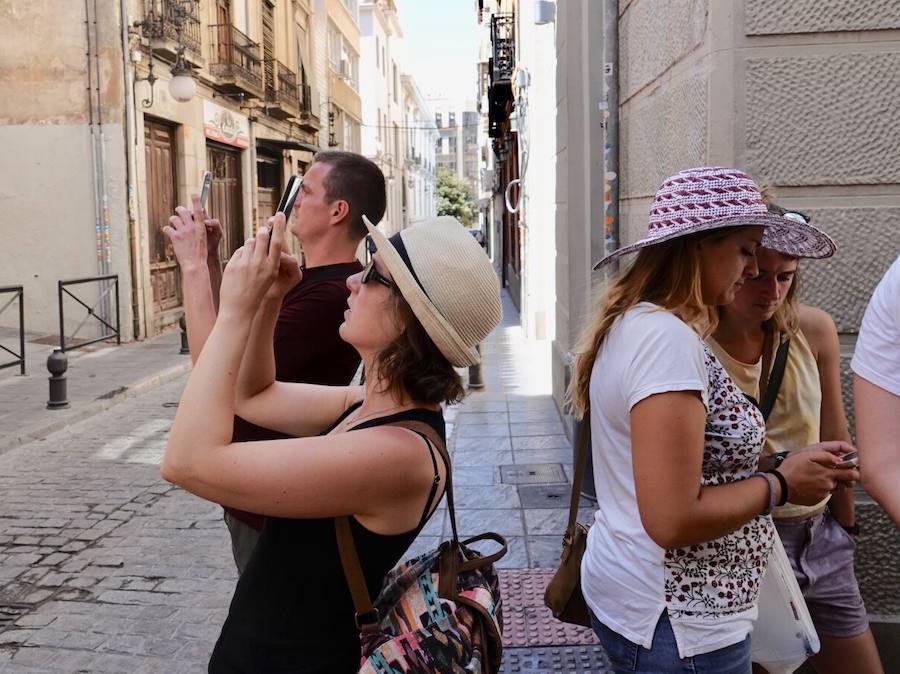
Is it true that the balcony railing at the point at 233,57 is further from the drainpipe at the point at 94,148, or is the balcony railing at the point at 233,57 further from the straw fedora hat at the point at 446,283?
the straw fedora hat at the point at 446,283

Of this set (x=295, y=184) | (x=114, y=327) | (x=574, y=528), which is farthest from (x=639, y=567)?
(x=114, y=327)

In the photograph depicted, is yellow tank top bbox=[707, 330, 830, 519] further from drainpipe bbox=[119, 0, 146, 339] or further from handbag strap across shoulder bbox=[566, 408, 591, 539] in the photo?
drainpipe bbox=[119, 0, 146, 339]

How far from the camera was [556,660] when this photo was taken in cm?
384

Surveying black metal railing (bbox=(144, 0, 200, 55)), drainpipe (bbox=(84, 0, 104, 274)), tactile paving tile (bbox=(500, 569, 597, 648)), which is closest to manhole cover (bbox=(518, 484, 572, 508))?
tactile paving tile (bbox=(500, 569, 597, 648))

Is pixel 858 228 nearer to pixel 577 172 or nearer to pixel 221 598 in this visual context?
pixel 221 598

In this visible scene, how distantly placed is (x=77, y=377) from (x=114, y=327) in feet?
10.6

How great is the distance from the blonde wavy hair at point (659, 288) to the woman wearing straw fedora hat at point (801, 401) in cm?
45

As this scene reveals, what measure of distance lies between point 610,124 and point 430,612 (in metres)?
4.15

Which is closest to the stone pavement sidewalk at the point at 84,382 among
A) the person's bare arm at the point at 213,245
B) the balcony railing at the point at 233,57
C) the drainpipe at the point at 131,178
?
the drainpipe at the point at 131,178

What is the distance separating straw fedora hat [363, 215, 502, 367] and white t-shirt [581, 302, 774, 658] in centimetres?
29

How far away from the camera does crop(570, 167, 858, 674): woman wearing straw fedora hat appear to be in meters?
1.82

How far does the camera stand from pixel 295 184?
92.1 inches

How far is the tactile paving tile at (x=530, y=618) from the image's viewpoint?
13.2 ft

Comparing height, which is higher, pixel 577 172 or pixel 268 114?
pixel 268 114
